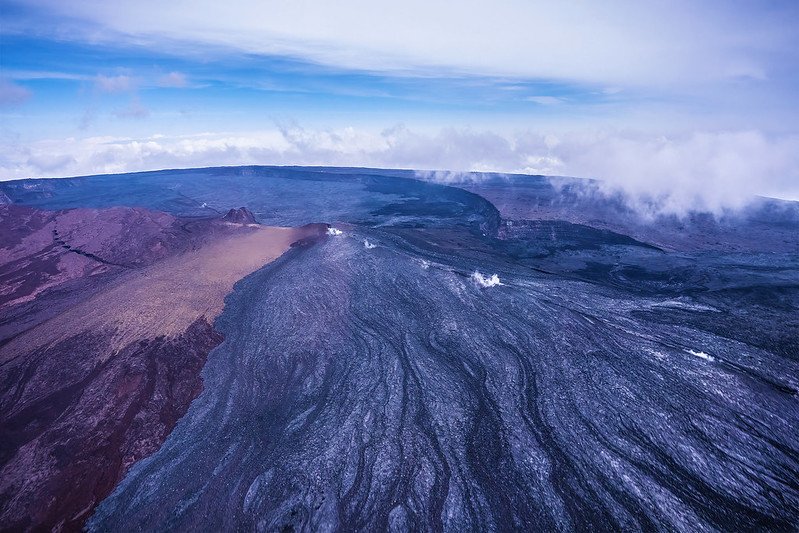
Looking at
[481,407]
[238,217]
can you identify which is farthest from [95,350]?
[238,217]

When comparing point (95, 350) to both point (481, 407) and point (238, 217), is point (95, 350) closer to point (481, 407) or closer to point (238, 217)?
point (481, 407)

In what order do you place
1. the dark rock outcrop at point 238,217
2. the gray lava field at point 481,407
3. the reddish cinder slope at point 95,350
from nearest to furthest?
the gray lava field at point 481,407, the reddish cinder slope at point 95,350, the dark rock outcrop at point 238,217

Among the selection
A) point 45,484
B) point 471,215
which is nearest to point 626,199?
point 471,215

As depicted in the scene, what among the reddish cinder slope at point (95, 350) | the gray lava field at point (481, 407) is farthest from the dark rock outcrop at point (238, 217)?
the gray lava field at point (481, 407)

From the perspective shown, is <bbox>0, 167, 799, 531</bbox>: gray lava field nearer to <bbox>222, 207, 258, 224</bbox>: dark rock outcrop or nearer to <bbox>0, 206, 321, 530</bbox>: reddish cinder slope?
<bbox>0, 206, 321, 530</bbox>: reddish cinder slope

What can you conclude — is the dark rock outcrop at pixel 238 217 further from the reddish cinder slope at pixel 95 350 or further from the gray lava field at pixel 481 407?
the gray lava field at pixel 481 407
